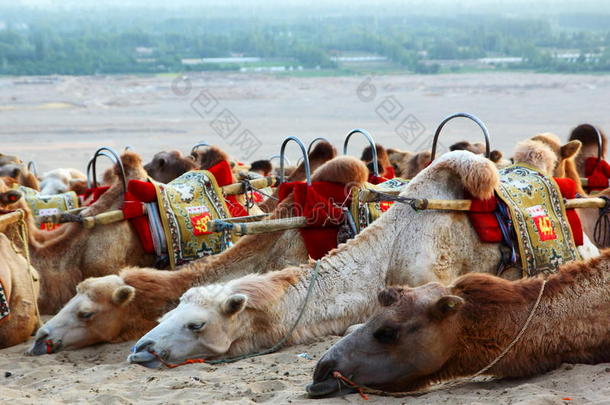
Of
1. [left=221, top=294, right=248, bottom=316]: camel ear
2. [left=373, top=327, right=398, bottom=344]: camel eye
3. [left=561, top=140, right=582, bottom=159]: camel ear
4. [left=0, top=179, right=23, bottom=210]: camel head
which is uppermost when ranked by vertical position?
[left=561, top=140, right=582, bottom=159]: camel ear

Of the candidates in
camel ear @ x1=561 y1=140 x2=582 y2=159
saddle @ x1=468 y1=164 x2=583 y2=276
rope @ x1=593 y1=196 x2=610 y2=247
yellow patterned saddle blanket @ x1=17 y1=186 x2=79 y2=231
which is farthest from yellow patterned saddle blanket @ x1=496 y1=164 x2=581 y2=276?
yellow patterned saddle blanket @ x1=17 y1=186 x2=79 y2=231

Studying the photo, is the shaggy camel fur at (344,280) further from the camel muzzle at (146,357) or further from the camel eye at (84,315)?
the camel eye at (84,315)

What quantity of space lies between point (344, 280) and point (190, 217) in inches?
89.5

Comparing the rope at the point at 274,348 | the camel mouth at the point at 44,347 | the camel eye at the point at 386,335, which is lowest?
the camel mouth at the point at 44,347

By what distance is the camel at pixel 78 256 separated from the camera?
25.4 ft

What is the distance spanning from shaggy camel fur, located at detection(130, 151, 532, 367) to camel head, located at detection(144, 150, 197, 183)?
363 centimetres

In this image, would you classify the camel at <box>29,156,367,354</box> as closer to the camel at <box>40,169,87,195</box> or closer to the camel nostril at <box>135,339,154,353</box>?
the camel nostril at <box>135,339,154,353</box>

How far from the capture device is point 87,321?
6.36 metres

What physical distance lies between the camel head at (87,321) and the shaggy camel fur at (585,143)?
5.50 metres

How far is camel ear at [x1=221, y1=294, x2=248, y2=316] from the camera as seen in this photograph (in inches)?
219

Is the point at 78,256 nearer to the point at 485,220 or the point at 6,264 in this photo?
the point at 6,264

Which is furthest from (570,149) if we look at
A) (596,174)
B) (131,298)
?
(131,298)

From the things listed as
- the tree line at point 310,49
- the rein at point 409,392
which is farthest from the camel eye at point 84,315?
the tree line at point 310,49

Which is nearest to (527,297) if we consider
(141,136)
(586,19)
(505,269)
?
(505,269)
